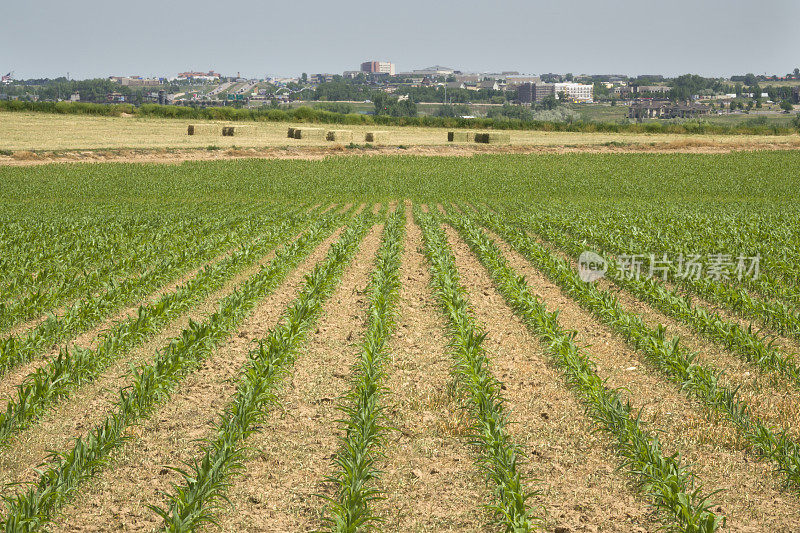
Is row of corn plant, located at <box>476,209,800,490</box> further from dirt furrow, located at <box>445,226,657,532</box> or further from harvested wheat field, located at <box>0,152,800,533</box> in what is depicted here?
dirt furrow, located at <box>445,226,657,532</box>

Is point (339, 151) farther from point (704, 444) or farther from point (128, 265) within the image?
point (704, 444)

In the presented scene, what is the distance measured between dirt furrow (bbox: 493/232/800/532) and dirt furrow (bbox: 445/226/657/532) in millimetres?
682

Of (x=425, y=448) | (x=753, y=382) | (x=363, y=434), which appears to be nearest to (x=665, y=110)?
(x=753, y=382)

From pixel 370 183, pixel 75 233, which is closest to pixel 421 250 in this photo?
pixel 75 233

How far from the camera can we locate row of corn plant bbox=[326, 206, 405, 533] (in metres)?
5.72

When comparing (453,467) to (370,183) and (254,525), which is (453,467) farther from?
(370,183)

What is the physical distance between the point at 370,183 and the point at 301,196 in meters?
5.28

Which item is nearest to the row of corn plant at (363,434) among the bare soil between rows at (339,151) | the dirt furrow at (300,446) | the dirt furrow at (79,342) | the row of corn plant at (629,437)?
the dirt furrow at (300,446)

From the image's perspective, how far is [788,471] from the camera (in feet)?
20.9

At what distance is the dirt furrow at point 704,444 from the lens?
6027mm

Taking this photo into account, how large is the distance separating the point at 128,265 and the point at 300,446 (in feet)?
30.7

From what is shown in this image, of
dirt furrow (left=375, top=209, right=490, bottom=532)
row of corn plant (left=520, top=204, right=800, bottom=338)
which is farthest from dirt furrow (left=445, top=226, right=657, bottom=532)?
row of corn plant (left=520, top=204, right=800, bottom=338)

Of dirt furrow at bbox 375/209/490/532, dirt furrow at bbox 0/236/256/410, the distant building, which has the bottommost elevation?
dirt furrow at bbox 375/209/490/532

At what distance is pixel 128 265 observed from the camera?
49.4 feet
